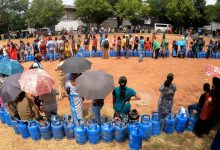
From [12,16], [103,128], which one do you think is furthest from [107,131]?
[12,16]

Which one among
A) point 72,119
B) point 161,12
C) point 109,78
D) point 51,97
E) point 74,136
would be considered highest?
point 161,12

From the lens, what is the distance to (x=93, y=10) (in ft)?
135

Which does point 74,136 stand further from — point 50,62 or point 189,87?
point 50,62

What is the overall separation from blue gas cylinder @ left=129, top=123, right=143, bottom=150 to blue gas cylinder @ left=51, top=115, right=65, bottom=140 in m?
1.92

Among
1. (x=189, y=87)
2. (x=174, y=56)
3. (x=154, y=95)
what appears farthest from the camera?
(x=174, y=56)

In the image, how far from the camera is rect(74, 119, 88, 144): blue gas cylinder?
646 centimetres

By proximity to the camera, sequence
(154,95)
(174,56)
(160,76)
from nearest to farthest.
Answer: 1. (154,95)
2. (160,76)
3. (174,56)

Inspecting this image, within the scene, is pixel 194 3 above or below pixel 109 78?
above

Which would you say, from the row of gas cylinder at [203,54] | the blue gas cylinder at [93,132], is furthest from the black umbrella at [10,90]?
the row of gas cylinder at [203,54]

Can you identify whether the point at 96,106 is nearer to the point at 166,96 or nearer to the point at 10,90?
the point at 166,96

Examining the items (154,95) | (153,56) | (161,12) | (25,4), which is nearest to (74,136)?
(154,95)

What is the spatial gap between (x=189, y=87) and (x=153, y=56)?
20.4 ft

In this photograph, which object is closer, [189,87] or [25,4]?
[189,87]

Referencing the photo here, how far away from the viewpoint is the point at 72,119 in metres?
6.80
